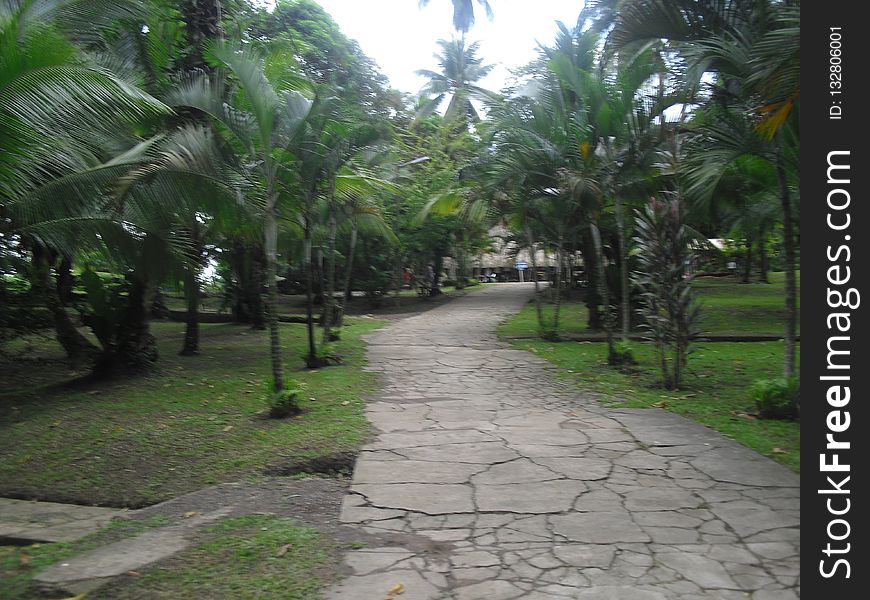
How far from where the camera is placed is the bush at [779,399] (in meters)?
6.65

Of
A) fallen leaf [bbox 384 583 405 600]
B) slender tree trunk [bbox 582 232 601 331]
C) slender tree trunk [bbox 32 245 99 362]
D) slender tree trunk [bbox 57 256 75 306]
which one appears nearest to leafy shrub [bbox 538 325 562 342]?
slender tree trunk [bbox 582 232 601 331]

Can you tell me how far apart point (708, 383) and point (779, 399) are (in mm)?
2017

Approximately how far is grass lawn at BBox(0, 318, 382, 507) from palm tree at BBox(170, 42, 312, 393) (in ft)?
2.98

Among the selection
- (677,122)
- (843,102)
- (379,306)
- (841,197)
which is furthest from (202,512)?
(379,306)

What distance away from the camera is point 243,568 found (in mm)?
3684

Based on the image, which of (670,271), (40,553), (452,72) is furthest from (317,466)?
(452,72)

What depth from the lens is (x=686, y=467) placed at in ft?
17.3

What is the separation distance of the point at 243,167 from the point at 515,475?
4.50 metres

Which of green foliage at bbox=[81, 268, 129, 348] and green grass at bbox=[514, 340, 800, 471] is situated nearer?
green grass at bbox=[514, 340, 800, 471]

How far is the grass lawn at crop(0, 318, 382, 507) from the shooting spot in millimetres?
5453

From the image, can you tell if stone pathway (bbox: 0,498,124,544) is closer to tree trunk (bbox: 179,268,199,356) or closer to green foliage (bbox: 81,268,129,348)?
tree trunk (bbox: 179,268,199,356)

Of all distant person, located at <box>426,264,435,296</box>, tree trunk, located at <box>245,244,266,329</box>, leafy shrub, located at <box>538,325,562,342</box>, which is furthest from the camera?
distant person, located at <box>426,264,435,296</box>

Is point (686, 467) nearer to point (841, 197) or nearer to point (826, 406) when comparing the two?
point (826, 406)

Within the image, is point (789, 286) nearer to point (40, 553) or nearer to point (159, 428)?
point (159, 428)
